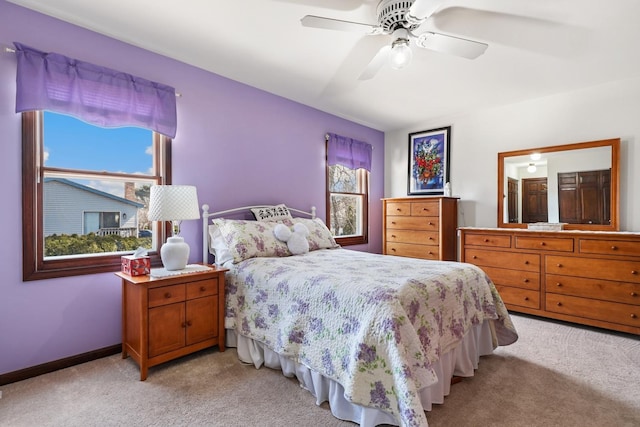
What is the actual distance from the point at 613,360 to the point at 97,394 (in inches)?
144

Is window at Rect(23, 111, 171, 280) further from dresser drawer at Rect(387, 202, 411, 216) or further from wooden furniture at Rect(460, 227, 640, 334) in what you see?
wooden furniture at Rect(460, 227, 640, 334)

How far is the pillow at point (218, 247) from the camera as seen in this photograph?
108 inches

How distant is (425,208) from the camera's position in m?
4.13

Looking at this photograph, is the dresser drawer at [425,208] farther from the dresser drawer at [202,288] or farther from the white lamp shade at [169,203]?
the white lamp shade at [169,203]

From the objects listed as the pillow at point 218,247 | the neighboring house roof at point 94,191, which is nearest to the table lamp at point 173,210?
the pillow at point 218,247

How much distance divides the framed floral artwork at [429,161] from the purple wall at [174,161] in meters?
1.05

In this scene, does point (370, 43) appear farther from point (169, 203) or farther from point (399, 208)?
point (399, 208)

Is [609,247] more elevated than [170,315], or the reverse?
[609,247]

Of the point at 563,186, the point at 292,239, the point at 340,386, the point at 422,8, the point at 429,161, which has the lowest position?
the point at 340,386

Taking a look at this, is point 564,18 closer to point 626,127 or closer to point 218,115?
point 626,127

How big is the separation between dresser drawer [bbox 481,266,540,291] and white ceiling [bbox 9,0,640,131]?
2.01 metres

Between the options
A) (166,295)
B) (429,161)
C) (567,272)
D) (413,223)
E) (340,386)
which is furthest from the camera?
(429,161)

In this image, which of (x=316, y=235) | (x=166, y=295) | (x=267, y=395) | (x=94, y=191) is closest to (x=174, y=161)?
(x=94, y=191)

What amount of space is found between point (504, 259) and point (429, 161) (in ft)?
5.76
